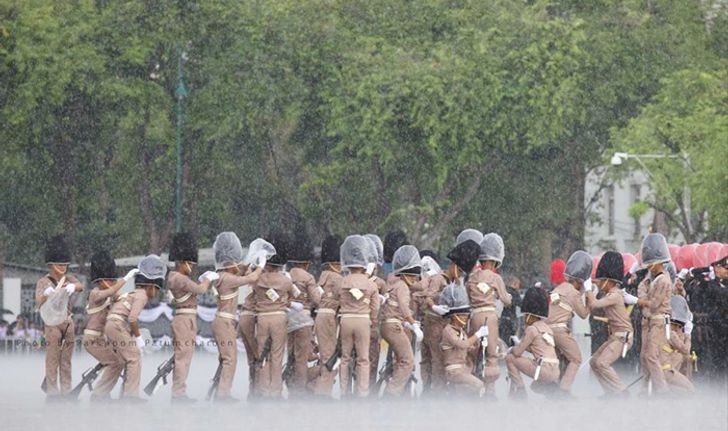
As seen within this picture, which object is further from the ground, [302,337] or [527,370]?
[302,337]

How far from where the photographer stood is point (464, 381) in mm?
22719

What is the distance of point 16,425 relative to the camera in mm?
18859

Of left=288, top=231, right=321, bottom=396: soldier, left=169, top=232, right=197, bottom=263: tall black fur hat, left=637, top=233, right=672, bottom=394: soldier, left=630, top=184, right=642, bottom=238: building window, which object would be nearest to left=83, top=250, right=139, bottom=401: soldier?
left=169, top=232, right=197, bottom=263: tall black fur hat

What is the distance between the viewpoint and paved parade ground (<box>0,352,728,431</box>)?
18844 mm

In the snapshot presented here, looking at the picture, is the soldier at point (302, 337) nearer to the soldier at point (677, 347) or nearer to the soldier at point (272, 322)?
the soldier at point (272, 322)

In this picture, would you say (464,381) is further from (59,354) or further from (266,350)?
(59,354)

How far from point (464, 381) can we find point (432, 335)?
0.84 meters

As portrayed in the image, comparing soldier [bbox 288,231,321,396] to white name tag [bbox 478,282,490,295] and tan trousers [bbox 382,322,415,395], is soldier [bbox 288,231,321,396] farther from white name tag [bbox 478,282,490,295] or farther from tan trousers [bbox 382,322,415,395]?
white name tag [bbox 478,282,490,295]

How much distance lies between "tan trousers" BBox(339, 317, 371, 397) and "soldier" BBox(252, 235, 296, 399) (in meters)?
0.65

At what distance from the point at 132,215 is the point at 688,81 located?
17762 mm

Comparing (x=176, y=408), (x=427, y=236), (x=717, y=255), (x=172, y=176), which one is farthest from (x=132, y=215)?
(x=176, y=408)

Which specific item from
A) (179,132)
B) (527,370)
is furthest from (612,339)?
(179,132)

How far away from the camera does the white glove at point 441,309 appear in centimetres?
2288

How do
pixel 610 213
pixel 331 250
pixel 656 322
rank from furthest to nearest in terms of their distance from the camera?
pixel 610 213 < pixel 331 250 < pixel 656 322
